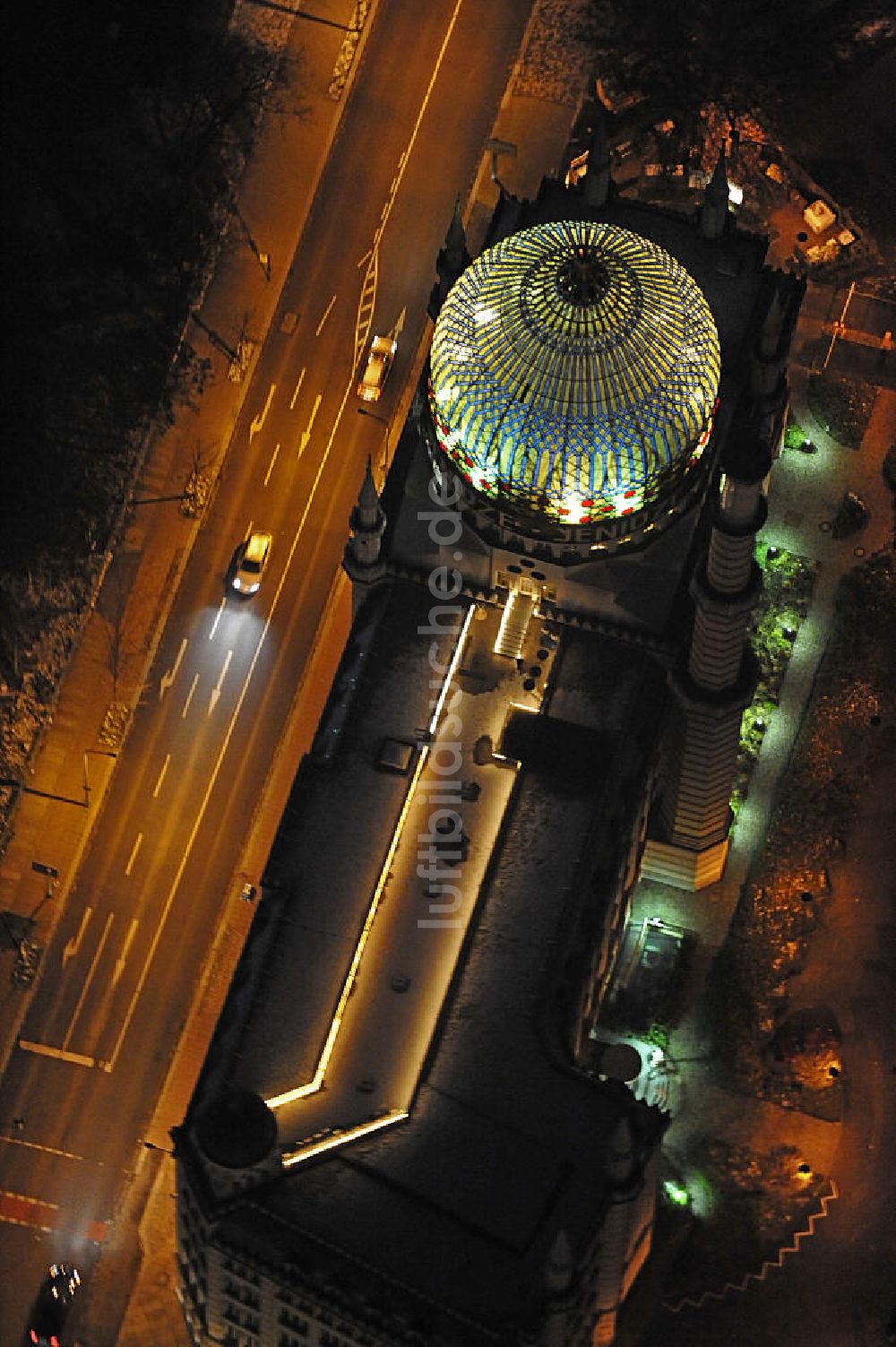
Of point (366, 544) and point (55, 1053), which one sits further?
point (55, 1053)

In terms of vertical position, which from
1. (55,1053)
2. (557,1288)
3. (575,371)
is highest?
(575,371)

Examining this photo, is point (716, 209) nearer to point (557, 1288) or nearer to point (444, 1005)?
point (444, 1005)

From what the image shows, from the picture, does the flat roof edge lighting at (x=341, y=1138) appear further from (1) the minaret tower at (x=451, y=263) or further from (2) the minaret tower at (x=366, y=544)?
(1) the minaret tower at (x=451, y=263)

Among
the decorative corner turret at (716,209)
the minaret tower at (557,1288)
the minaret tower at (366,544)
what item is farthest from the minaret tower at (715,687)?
the minaret tower at (557,1288)

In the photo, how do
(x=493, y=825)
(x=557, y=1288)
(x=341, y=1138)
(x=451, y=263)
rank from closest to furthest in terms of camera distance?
1. (x=557, y=1288)
2. (x=341, y=1138)
3. (x=493, y=825)
4. (x=451, y=263)

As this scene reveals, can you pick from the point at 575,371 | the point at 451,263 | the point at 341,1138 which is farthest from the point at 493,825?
the point at 451,263

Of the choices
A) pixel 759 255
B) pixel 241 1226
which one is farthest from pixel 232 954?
pixel 759 255
